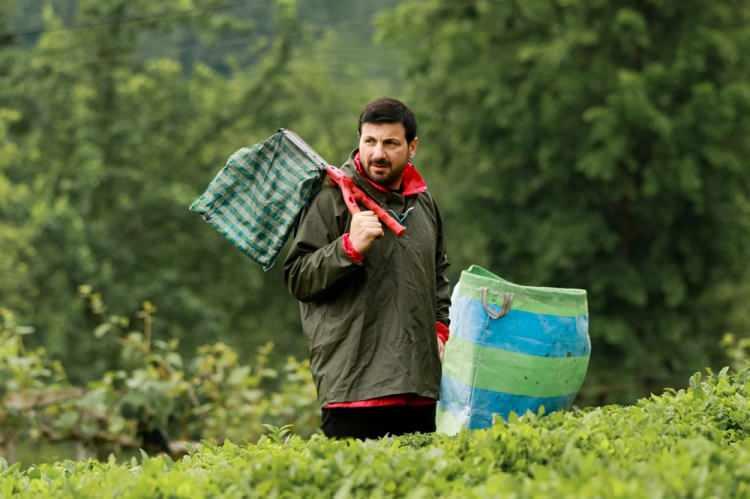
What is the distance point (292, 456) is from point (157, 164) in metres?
28.8

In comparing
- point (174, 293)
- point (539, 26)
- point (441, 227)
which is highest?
point (539, 26)

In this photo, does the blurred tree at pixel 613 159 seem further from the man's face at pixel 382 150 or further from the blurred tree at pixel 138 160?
the man's face at pixel 382 150

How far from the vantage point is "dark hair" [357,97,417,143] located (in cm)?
467

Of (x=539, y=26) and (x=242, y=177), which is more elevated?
(x=539, y=26)

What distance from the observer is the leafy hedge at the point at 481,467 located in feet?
10.7

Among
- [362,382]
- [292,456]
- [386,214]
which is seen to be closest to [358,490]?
[292,456]

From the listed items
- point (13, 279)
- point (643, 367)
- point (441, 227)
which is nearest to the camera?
point (441, 227)

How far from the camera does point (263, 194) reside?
469 centimetres

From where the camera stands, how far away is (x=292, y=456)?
3723 mm

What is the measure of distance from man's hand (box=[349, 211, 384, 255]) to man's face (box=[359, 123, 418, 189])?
27 cm

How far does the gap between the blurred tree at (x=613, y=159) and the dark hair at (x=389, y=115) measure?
13.0 meters

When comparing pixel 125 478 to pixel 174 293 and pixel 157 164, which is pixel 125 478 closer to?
pixel 174 293

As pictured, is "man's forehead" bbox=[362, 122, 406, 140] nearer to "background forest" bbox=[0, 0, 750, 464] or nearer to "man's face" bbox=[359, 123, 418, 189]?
"man's face" bbox=[359, 123, 418, 189]

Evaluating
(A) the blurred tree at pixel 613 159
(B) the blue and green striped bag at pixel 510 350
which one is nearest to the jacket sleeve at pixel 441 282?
(B) the blue and green striped bag at pixel 510 350
